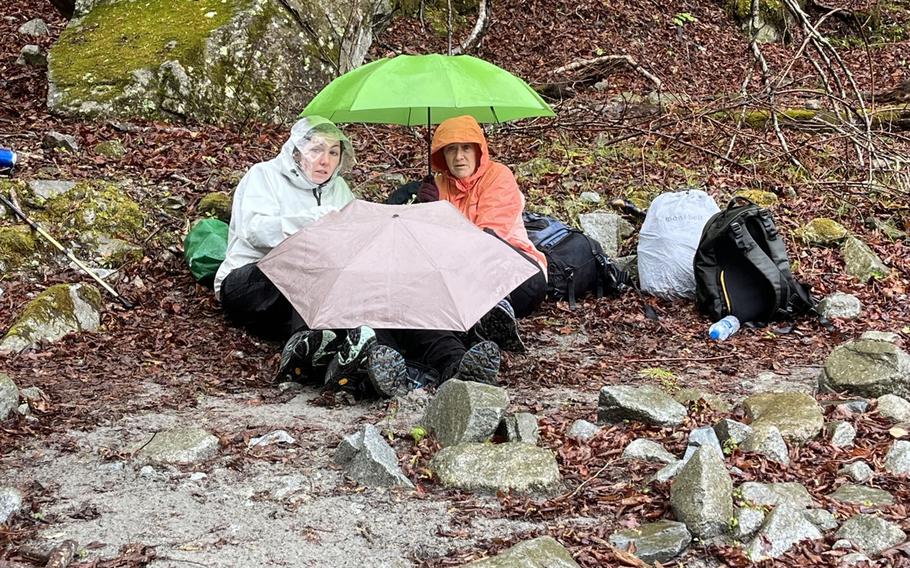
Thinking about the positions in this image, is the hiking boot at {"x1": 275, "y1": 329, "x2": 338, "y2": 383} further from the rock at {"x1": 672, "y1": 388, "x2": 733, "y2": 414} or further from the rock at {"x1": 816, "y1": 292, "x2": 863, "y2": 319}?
the rock at {"x1": 816, "y1": 292, "x2": 863, "y2": 319}

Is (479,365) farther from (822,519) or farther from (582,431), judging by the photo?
(822,519)

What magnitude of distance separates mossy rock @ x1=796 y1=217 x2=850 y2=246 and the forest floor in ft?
0.30

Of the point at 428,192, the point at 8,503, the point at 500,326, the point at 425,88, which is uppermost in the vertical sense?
the point at 425,88

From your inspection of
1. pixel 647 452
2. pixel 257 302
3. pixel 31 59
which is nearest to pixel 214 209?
pixel 257 302

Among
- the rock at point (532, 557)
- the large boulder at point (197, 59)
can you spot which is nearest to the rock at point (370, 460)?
the rock at point (532, 557)

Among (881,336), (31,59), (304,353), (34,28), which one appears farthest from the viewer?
(34,28)

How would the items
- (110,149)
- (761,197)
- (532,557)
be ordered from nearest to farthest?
1. (532,557)
2. (110,149)
3. (761,197)

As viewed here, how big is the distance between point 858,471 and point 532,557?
1387 millimetres

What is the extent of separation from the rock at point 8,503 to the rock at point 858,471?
2780 mm

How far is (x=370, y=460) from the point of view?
3.10m

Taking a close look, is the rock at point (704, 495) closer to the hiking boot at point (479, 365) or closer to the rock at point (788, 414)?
the rock at point (788, 414)

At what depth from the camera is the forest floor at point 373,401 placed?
2.72 m

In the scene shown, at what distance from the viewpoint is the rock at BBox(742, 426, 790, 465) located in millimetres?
3199

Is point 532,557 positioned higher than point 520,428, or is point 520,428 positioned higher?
point 532,557
